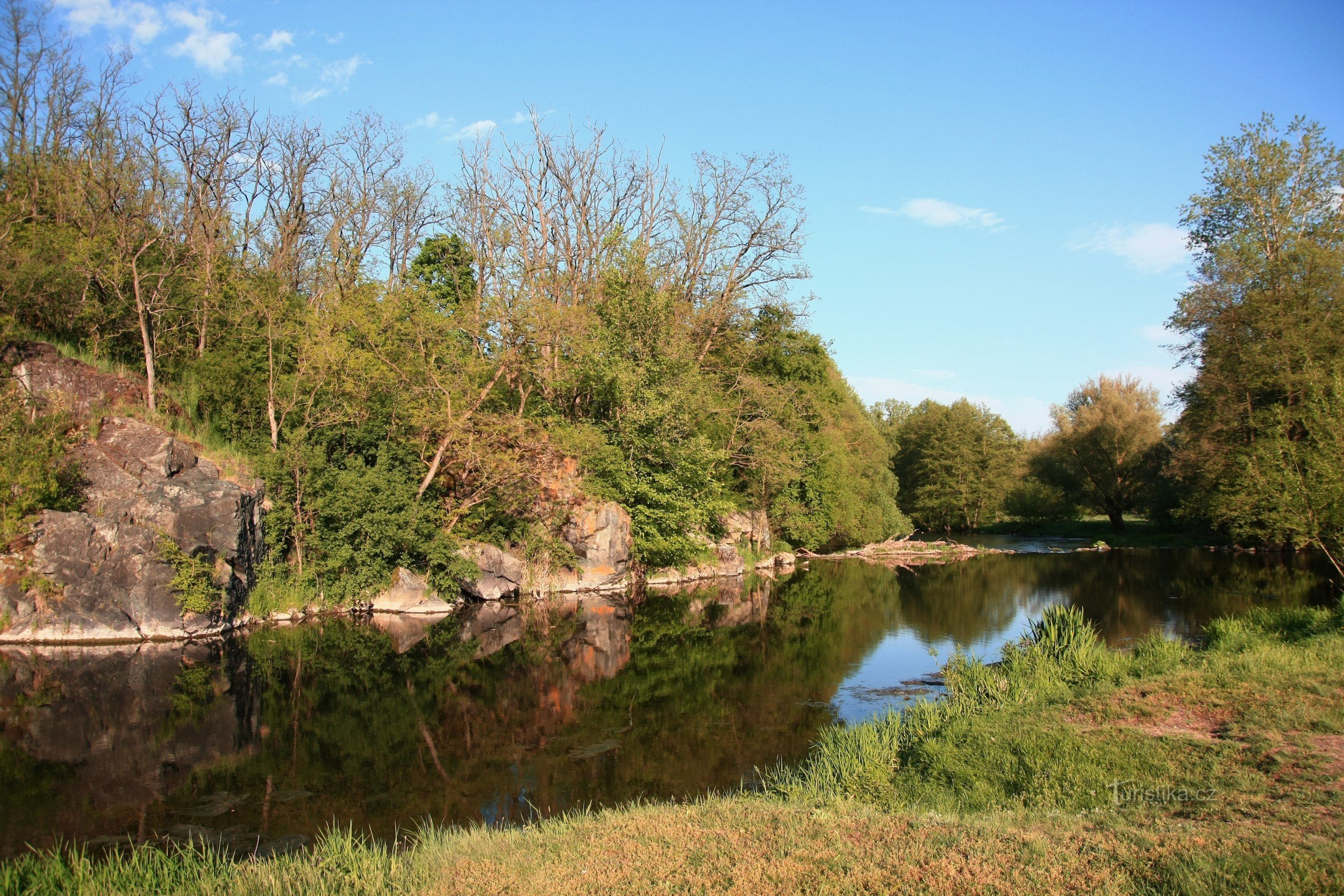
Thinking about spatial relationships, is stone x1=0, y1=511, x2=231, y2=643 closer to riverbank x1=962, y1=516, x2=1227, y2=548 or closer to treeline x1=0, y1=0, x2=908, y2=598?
treeline x1=0, y1=0, x2=908, y2=598

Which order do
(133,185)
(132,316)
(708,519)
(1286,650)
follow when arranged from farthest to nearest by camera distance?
(708,519) → (133,185) → (132,316) → (1286,650)

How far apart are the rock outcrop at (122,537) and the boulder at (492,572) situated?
6.18 metres

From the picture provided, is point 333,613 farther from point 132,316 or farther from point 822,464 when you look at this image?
point 822,464

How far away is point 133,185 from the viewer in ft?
92.7

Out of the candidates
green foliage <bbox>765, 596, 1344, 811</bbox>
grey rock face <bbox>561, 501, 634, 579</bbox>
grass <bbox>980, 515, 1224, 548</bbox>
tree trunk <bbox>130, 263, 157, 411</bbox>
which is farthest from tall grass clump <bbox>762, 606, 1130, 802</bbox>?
grass <bbox>980, 515, 1224, 548</bbox>

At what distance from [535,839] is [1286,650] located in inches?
458

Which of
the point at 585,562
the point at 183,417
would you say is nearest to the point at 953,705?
the point at 585,562

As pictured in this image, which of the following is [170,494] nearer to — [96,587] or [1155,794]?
[96,587]

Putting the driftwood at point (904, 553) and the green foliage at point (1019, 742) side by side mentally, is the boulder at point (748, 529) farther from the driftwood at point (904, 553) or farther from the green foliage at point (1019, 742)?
the green foliage at point (1019, 742)

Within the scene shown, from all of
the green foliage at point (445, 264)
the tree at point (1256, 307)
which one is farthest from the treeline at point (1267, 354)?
the green foliage at point (445, 264)

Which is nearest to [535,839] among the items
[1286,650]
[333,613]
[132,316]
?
[1286,650]

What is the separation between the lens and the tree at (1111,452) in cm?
5331

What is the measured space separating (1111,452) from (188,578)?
177 feet

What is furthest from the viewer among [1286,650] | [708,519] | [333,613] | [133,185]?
[708,519]
